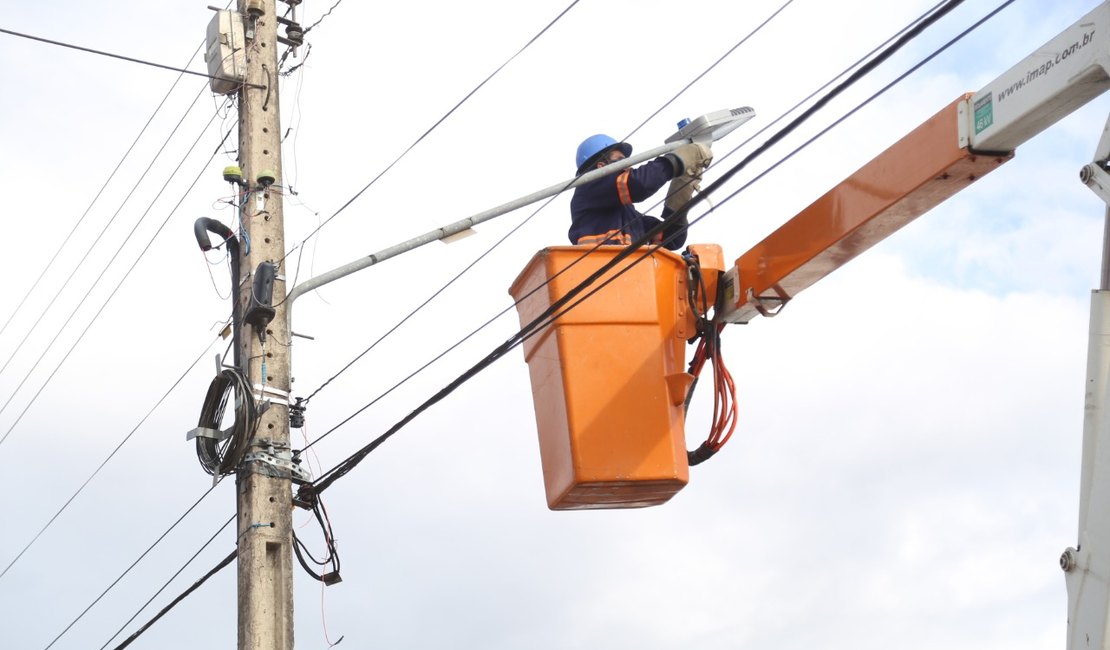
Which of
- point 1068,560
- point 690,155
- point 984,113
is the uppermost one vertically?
point 690,155

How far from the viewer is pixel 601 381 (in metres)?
8.10

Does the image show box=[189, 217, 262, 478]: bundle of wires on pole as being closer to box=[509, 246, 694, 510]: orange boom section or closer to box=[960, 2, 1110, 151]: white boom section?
box=[509, 246, 694, 510]: orange boom section

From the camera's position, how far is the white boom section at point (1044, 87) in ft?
20.5

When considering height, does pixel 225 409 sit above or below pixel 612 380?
above

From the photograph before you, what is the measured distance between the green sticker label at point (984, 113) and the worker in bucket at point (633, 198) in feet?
6.48

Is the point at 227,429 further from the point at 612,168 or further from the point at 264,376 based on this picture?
the point at 612,168

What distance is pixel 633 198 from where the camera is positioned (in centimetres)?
901

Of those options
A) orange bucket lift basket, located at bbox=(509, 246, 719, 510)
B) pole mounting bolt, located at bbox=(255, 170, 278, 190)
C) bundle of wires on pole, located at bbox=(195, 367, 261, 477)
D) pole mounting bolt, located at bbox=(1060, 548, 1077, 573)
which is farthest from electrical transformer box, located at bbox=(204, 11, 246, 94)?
pole mounting bolt, located at bbox=(1060, 548, 1077, 573)

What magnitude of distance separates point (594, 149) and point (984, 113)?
3056mm

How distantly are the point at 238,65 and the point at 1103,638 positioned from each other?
24.7 feet

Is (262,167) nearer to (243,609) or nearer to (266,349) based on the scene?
(266,349)

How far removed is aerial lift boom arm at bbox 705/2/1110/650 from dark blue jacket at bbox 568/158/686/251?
628 mm

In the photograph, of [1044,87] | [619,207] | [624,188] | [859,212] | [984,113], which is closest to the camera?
[1044,87]

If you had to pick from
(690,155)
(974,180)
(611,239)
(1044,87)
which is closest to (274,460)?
(611,239)
